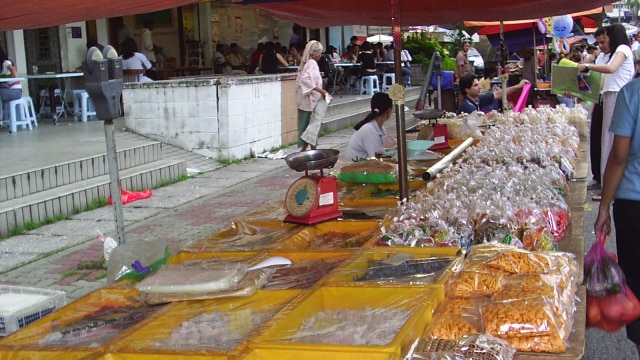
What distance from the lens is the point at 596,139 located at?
352 inches

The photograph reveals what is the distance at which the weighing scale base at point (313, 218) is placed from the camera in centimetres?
411

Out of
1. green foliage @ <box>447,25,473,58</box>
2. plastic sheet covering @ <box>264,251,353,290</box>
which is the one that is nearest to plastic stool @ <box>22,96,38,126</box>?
plastic sheet covering @ <box>264,251,353,290</box>

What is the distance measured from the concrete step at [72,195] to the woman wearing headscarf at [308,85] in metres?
2.56

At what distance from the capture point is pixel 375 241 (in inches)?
141

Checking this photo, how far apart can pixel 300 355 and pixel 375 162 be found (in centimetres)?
332

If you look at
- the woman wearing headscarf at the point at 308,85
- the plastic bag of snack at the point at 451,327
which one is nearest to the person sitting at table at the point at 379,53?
the woman wearing headscarf at the point at 308,85

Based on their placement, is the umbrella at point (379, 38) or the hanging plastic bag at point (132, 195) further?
the umbrella at point (379, 38)

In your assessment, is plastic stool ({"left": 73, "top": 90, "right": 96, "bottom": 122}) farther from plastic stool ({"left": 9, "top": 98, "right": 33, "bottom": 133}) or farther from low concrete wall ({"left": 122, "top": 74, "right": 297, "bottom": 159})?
low concrete wall ({"left": 122, "top": 74, "right": 297, "bottom": 159})

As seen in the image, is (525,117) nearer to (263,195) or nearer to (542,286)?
(263,195)

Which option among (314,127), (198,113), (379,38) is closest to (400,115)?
(314,127)

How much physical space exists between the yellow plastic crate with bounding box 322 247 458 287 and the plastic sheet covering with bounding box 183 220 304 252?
2.20 feet

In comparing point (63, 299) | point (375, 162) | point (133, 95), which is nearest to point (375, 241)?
point (63, 299)

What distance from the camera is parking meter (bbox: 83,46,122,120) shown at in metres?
4.30

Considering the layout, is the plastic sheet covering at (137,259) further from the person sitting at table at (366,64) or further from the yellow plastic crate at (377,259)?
the person sitting at table at (366,64)
